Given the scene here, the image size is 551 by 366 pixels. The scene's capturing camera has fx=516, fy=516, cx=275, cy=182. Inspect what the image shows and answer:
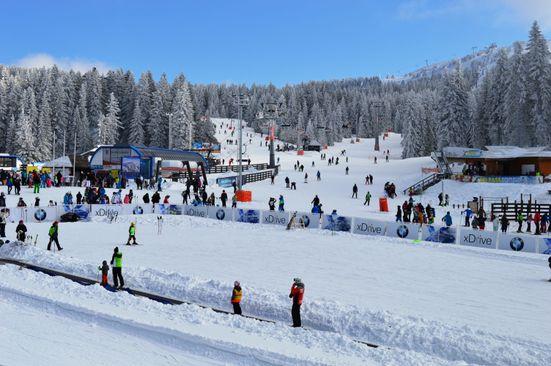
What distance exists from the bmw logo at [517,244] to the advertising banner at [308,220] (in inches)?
388

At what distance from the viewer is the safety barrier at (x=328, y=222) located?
2305cm

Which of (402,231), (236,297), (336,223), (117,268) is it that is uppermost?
(336,223)

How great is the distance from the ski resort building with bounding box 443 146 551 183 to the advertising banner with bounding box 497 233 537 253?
21101mm

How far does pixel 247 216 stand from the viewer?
101 feet

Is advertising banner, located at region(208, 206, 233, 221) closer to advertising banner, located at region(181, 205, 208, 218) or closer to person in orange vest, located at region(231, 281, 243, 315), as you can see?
advertising banner, located at region(181, 205, 208, 218)

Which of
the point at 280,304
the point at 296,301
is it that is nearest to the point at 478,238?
the point at 280,304

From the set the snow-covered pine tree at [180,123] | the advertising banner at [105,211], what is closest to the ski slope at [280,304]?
the advertising banner at [105,211]

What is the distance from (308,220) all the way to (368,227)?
3.60 meters

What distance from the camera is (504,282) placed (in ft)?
57.7

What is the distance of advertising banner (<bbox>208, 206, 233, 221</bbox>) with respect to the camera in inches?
1235

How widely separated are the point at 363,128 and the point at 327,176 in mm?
101135

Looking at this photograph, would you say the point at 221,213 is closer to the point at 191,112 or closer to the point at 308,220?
the point at 308,220

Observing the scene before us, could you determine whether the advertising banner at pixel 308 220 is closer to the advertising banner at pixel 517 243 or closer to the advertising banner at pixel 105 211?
the advertising banner at pixel 517 243

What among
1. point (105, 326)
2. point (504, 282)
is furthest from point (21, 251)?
point (504, 282)
